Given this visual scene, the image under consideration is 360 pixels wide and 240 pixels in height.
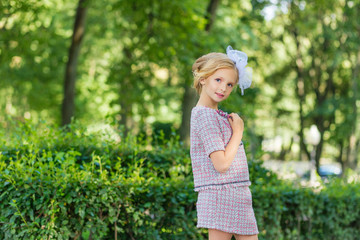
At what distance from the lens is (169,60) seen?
41.7ft

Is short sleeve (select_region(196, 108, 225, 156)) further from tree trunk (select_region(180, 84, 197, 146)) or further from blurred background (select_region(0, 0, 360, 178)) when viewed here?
tree trunk (select_region(180, 84, 197, 146))

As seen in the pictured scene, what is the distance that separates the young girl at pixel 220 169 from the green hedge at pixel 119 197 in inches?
55.8

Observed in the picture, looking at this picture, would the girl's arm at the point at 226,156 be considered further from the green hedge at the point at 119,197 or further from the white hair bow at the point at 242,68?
the green hedge at the point at 119,197

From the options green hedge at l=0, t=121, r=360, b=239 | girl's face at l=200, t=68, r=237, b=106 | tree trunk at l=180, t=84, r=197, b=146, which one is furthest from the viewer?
tree trunk at l=180, t=84, r=197, b=146

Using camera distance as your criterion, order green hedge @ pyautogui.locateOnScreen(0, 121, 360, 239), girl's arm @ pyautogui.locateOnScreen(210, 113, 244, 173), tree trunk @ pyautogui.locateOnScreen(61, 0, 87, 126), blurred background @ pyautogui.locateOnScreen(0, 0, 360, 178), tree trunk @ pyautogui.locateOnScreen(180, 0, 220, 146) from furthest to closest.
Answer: tree trunk @ pyautogui.locateOnScreen(61, 0, 87, 126)
blurred background @ pyautogui.locateOnScreen(0, 0, 360, 178)
tree trunk @ pyautogui.locateOnScreen(180, 0, 220, 146)
green hedge @ pyautogui.locateOnScreen(0, 121, 360, 239)
girl's arm @ pyautogui.locateOnScreen(210, 113, 244, 173)

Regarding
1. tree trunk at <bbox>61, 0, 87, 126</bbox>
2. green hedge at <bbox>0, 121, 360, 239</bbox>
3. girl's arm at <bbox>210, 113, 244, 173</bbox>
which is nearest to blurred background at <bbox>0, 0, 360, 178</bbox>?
tree trunk at <bbox>61, 0, 87, 126</bbox>

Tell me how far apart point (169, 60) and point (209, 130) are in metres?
9.81

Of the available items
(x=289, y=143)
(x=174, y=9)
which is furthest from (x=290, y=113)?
(x=174, y=9)

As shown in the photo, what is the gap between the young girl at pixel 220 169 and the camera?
299 cm

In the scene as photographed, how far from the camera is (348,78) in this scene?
→ 83.0ft

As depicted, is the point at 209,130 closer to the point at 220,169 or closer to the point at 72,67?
the point at 220,169

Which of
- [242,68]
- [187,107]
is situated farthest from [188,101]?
[242,68]

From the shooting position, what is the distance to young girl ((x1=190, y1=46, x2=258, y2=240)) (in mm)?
2992

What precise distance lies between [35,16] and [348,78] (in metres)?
17.0
